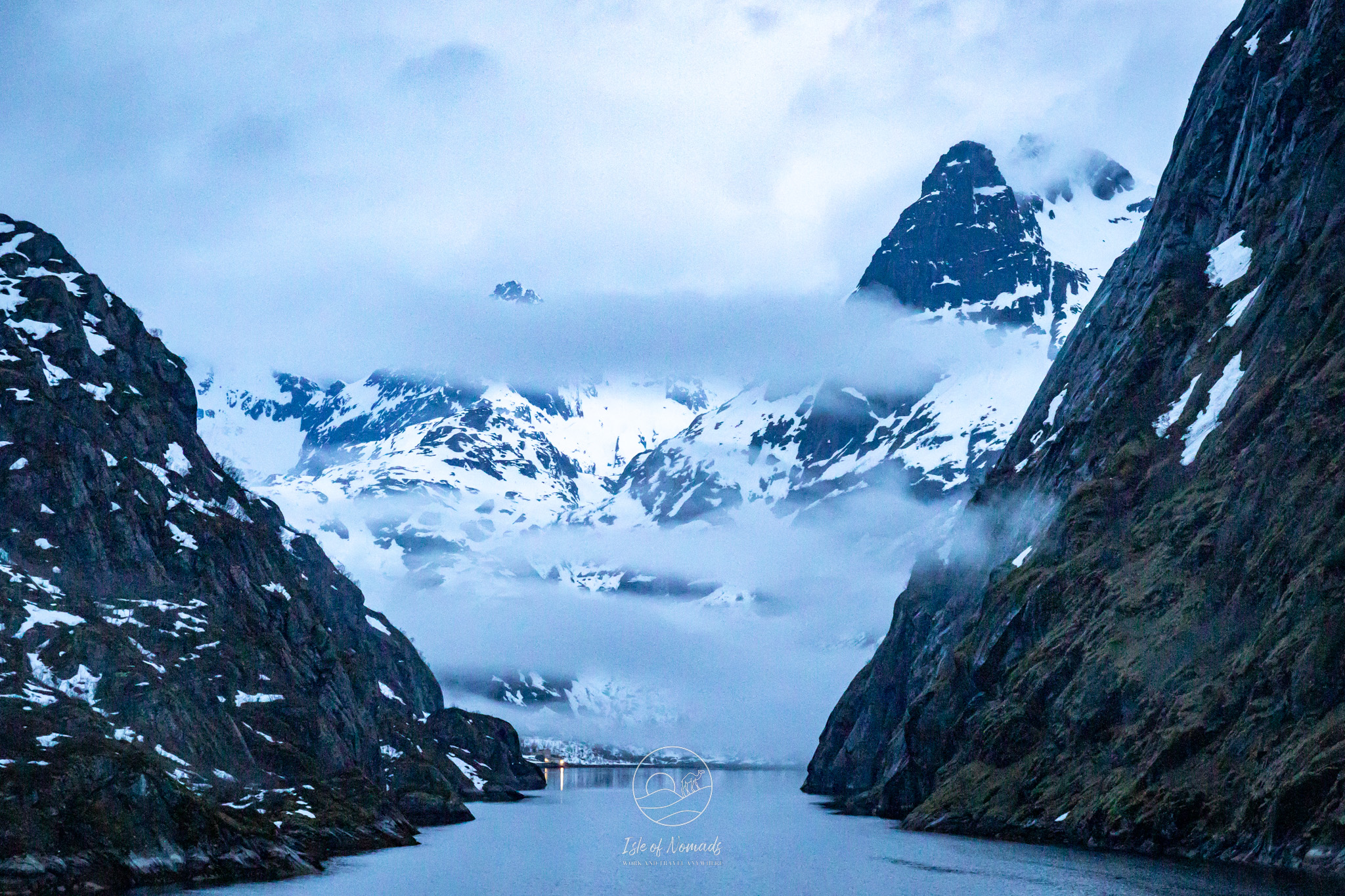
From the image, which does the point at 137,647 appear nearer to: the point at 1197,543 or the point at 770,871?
the point at 770,871

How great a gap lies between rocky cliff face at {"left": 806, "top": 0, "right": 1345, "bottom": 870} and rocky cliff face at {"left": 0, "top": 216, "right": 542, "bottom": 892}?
6945cm

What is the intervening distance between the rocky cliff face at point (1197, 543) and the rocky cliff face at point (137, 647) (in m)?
69.5

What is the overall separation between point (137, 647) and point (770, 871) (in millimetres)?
63178

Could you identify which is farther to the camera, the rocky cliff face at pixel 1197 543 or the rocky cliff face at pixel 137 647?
the rocky cliff face at pixel 1197 543

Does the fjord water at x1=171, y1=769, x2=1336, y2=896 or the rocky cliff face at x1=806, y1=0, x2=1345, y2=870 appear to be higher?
the rocky cliff face at x1=806, y1=0, x2=1345, y2=870

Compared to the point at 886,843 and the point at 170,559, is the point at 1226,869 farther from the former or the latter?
the point at 170,559

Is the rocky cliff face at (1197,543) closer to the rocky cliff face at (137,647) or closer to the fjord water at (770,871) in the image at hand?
the fjord water at (770,871)

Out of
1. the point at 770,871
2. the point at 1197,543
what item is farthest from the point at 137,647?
the point at 1197,543

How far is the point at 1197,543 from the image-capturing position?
123375 millimetres

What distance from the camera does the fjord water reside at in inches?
3625

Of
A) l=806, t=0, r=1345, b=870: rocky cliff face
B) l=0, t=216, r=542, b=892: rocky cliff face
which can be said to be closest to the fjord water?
l=806, t=0, r=1345, b=870: rocky cliff face

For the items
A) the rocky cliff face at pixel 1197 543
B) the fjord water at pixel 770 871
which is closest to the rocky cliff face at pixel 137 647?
the fjord water at pixel 770 871

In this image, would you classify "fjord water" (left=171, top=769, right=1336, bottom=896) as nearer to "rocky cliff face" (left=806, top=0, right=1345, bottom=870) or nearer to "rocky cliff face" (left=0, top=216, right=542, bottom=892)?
"rocky cliff face" (left=806, top=0, right=1345, bottom=870)

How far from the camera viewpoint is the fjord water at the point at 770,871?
92.1 m
